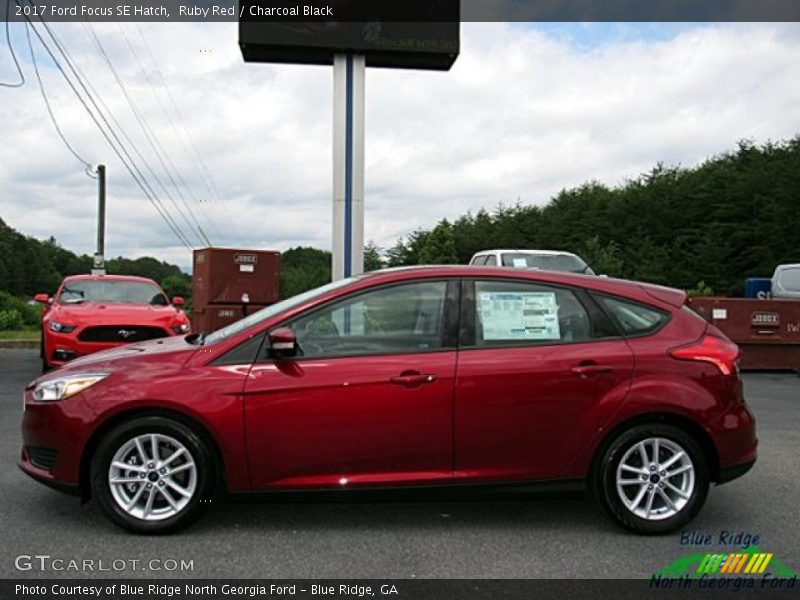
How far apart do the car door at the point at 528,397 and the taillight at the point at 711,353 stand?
333 mm

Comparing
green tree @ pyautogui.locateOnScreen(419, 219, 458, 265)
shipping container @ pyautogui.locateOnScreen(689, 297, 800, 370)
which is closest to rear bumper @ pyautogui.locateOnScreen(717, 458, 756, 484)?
shipping container @ pyautogui.locateOnScreen(689, 297, 800, 370)

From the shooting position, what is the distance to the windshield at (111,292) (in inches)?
421

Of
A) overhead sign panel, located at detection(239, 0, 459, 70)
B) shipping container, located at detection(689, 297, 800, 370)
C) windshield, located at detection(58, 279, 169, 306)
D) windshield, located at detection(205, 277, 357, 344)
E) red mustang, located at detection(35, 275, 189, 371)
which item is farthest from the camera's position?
shipping container, located at detection(689, 297, 800, 370)

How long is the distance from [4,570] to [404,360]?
225 cm

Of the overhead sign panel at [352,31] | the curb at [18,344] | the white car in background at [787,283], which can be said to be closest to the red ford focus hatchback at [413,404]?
the overhead sign panel at [352,31]

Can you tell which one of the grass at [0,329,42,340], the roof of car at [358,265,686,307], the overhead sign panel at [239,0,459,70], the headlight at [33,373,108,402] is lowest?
the grass at [0,329,42,340]

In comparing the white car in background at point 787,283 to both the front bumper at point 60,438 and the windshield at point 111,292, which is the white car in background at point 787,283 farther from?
the front bumper at point 60,438

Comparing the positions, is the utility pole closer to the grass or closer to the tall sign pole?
the grass

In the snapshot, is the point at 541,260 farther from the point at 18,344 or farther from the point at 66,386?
the point at 18,344

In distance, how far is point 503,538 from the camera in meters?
4.16

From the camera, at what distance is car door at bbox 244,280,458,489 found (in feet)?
13.3

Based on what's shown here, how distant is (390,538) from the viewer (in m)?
4.12

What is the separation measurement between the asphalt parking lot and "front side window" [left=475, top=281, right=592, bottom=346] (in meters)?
0.95

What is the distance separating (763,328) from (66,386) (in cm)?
1237
